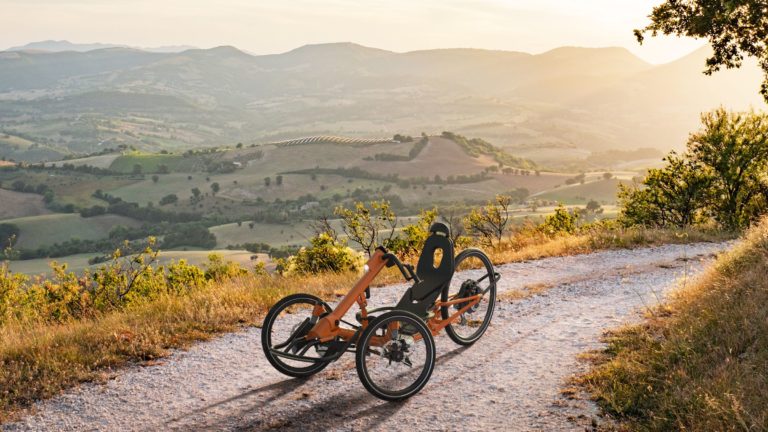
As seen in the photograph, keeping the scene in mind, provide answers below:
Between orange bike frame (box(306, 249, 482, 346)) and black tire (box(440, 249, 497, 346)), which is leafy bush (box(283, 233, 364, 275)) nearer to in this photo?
black tire (box(440, 249, 497, 346))

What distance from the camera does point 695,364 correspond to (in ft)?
21.2

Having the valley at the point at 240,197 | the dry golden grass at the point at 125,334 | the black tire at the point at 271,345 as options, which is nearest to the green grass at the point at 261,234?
the valley at the point at 240,197

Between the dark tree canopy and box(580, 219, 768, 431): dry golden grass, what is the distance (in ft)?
15.5

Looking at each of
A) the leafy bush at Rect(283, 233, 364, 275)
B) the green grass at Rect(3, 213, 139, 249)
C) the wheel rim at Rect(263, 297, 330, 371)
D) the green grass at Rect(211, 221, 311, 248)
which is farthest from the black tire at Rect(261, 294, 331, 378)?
the green grass at Rect(3, 213, 139, 249)

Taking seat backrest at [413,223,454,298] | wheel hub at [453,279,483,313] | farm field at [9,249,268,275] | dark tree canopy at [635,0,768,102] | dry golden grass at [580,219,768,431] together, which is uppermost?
dark tree canopy at [635,0,768,102]

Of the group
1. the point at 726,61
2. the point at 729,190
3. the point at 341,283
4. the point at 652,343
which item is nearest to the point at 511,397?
the point at 652,343

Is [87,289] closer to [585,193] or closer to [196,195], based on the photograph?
[585,193]

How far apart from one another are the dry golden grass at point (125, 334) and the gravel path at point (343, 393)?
1.10 ft

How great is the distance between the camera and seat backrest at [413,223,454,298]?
7.67 metres

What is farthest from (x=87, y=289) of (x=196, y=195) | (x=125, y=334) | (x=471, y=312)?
(x=196, y=195)

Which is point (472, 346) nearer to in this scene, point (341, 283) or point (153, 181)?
point (341, 283)

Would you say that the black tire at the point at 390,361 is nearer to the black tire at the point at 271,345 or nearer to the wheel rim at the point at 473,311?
the black tire at the point at 271,345

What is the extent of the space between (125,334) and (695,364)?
732 centimetres

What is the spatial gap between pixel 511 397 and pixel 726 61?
30.2ft
